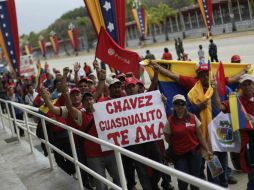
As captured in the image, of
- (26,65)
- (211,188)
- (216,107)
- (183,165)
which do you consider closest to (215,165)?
(183,165)

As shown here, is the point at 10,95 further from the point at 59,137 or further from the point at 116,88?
the point at 116,88

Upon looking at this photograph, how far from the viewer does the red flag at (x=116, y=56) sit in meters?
6.70

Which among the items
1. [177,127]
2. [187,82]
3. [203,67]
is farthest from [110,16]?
[177,127]

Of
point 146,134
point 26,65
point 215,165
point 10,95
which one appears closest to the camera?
point 215,165

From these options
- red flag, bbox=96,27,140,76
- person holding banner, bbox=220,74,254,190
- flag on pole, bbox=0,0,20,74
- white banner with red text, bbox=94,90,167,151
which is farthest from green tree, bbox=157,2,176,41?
person holding banner, bbox=220,74,254,190

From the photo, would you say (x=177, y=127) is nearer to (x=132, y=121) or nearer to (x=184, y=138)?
(x=184, y=138)

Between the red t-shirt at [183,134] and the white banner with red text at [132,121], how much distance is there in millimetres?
381

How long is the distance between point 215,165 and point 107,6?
4.43m

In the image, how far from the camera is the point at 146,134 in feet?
16.4

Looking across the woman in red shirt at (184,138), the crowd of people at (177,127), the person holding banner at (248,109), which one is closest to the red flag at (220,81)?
the crowd of people at (177,127)

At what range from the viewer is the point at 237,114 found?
4609 mm

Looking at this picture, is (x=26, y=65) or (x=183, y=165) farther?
(x=26, y=65)

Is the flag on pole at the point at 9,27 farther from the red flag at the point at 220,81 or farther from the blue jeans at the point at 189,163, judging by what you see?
the blue jeans at the point at 189,163

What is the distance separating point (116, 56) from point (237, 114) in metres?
2.79
